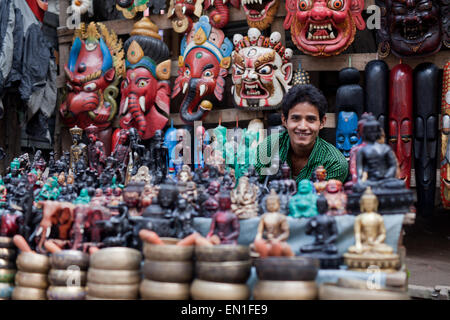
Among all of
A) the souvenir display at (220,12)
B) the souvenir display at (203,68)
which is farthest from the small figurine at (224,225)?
the souvenir display at (220,12)

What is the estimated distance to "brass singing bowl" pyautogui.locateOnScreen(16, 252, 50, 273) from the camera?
1.83 meters

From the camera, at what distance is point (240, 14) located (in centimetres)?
455

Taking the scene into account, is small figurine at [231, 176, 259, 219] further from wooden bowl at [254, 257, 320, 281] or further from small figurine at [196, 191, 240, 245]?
wooden bowl at [254, 257, 320, 281]

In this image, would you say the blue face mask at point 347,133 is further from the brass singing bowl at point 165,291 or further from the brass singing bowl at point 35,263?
the brass singing bowl at point 35,263

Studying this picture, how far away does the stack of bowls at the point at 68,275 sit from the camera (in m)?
1.76

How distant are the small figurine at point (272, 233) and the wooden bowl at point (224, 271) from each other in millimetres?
92

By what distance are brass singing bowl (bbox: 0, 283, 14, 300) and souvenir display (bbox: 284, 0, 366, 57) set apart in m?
3.10

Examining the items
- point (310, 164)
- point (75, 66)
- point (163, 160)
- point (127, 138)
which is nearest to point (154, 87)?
point (75, 66)

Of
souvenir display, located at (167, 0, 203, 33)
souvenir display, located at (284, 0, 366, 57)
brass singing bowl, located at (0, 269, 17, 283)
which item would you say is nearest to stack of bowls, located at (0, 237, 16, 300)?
brass singing bowl, located at (0, 269, 17, 283)

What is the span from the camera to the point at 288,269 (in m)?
1.51

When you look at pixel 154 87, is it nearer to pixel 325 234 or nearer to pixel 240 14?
pixel 240 14

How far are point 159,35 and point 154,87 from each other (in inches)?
24.3

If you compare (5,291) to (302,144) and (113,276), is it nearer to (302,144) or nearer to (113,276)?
(113,276)

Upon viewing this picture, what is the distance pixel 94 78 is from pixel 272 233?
146 inches
